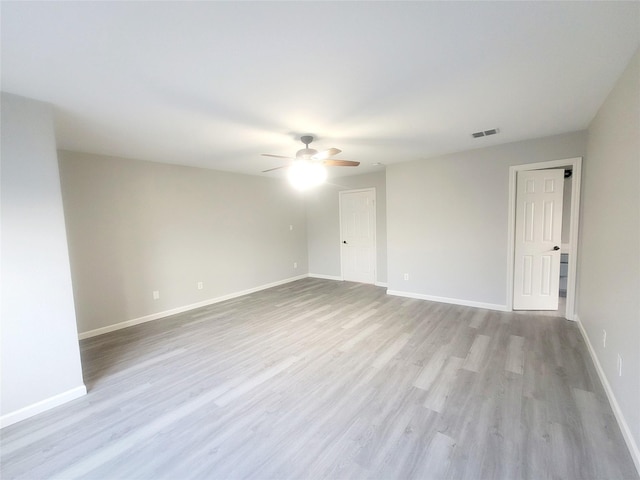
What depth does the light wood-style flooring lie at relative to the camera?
1581mm

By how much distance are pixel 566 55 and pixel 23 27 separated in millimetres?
3071

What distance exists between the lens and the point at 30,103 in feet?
6.69

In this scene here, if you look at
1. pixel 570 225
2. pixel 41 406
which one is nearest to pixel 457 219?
pixel 570 225

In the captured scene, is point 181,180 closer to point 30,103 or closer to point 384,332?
point 30,103

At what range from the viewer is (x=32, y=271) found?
2.03 m

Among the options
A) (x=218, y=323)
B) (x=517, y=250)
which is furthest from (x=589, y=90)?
(x=218, y=323)

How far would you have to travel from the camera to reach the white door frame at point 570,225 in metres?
3.38

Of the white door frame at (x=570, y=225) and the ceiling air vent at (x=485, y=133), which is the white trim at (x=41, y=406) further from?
the white door frame at (x=570, y=225)

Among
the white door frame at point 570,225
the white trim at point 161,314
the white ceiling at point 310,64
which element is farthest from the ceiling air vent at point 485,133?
the white trim at point 161,314

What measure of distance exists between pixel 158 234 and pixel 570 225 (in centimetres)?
583

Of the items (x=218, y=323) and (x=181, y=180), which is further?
(x=181, y=180)

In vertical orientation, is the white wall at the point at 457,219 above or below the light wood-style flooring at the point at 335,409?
above

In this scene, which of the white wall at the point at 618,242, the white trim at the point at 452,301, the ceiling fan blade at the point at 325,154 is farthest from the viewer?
the white trim at the point at 452,301

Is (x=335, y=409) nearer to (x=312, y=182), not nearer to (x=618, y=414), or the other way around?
(x=618, y=414)
